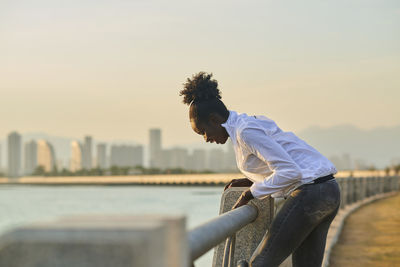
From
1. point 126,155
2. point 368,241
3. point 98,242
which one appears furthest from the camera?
point 126,155

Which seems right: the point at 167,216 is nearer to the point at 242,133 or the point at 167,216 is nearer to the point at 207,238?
the point at 207,238

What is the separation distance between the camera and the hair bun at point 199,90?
3.62 m

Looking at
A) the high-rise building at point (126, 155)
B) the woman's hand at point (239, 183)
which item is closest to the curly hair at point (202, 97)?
the woman's hand at point (239, 183)

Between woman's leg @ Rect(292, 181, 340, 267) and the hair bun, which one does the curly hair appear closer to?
the hair bun

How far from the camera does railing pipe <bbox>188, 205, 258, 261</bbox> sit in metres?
2.10

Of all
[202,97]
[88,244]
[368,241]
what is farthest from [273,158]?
[368,241]

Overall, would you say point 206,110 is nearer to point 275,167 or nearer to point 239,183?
point 275,167

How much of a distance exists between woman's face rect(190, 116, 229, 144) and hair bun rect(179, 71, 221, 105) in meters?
0.16

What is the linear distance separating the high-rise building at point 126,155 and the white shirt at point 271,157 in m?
158

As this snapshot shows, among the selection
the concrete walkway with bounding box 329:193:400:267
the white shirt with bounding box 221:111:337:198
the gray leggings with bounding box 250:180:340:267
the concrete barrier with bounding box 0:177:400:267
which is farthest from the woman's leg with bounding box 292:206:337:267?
the concrete walkway with bounding box 329:193:400:267

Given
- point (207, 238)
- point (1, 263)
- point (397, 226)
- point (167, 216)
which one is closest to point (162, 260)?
point (167, 216)

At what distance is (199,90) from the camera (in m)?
3.62

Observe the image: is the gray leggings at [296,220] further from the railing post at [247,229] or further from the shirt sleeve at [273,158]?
the railing post at [247,229]

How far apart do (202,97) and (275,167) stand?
0.57 meters
